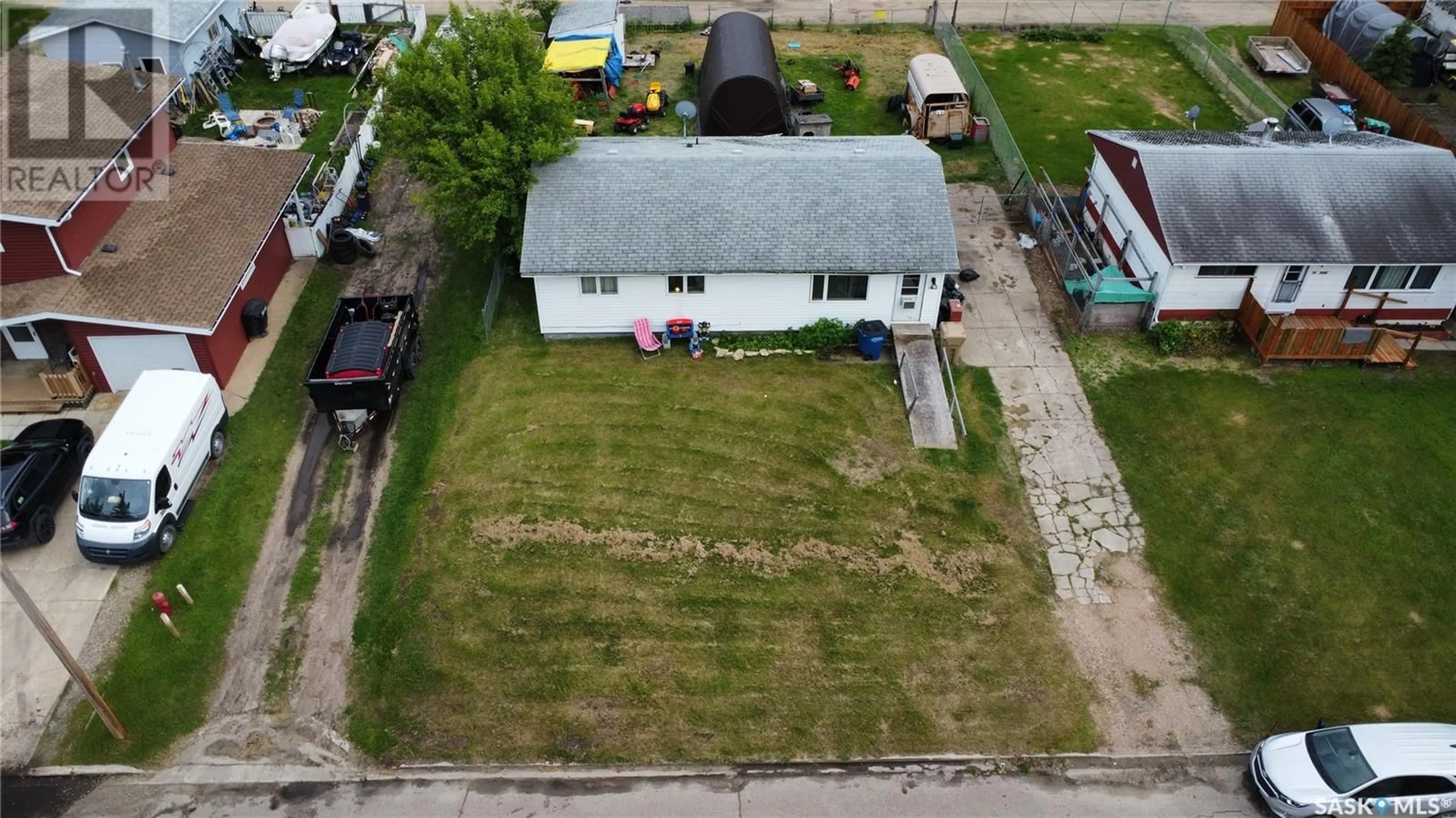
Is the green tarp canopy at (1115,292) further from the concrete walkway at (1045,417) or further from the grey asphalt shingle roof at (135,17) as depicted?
the grey asphalt shingle roof at (135,17)

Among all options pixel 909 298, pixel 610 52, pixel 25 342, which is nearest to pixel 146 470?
pixel 25 342

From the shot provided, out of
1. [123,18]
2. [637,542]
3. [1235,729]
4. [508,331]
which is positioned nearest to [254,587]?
[637,542]

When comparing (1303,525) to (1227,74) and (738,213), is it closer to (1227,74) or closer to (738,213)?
(738,213)

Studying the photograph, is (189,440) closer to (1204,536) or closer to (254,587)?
(254,587)

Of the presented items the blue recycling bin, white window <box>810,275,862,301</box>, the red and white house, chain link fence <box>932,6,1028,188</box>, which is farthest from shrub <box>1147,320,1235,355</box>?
the red and white house

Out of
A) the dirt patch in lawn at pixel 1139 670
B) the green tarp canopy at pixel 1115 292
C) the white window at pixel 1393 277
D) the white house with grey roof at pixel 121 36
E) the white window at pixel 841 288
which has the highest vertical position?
the white house with grey roof at pixel 121 36

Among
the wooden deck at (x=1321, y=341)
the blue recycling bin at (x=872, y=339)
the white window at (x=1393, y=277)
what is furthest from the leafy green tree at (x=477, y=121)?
A: the white window at (x=1393, y=277)

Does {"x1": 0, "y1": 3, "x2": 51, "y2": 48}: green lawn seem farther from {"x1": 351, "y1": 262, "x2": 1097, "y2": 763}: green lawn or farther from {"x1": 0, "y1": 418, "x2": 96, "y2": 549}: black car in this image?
{"x1": 351, "y1": 262, "x2": 1097, "y2": 763}: green lawn
